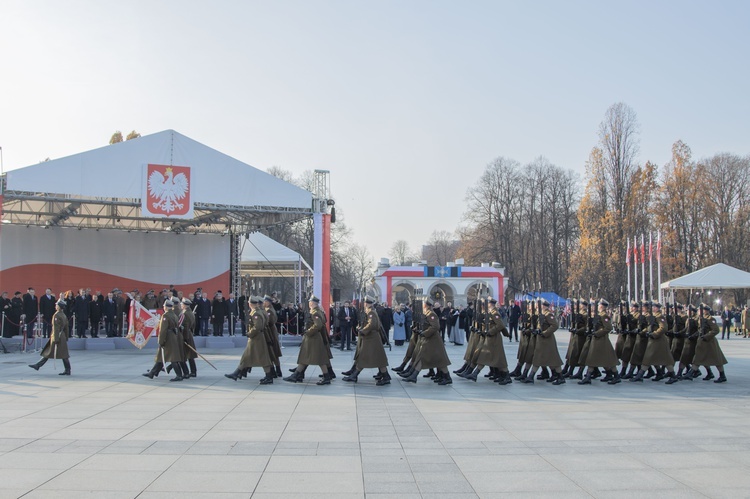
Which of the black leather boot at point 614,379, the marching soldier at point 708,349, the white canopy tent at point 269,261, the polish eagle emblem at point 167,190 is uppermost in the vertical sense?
the polish eagle emblem at point 167,190

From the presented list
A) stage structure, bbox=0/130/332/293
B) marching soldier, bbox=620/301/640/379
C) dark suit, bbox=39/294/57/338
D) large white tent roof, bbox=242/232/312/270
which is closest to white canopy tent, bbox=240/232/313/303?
large white tent roof, bbox=242/232/312/270

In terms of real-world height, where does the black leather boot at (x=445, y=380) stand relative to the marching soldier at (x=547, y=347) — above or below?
below

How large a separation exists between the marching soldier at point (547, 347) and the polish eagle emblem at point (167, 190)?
41.2 ft

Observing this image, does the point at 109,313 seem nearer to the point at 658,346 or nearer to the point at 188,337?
the point at 188,337

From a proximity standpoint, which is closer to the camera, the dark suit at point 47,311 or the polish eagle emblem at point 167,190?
the polish eagle emblem at point 167,190

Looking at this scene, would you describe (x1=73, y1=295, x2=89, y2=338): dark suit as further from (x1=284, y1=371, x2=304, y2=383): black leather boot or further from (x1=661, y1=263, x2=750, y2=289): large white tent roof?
(x1=661, y1=263, x2=750, y2=289): large white tent roof

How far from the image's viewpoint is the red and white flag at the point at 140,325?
17.6 meters

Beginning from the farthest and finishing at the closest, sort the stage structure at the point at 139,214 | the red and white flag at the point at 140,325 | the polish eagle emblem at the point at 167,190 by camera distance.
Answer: the polish eagle emblem at the point at 167,190 < the stage structure at the point at 139,214 < the red and white flag at the point at 140,325

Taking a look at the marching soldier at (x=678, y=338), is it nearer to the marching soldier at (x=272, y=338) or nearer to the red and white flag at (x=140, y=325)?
the marching soldier at (x=272, y=338)

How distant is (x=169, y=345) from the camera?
1332 centimetres

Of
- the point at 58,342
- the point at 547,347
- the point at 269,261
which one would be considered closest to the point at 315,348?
the point at 547,347

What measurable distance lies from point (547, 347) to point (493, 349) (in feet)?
3.59

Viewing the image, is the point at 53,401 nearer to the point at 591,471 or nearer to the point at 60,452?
the point at 60,452

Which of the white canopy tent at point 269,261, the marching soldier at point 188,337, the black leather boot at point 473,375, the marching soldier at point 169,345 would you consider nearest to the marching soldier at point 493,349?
the black leather boot at point 473,375
